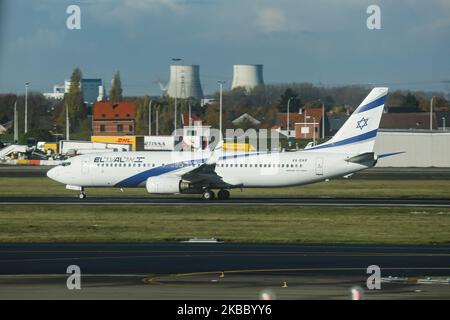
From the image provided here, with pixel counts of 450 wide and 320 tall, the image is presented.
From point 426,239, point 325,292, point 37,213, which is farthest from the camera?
point 37,213

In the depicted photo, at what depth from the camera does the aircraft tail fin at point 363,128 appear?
2206 inches

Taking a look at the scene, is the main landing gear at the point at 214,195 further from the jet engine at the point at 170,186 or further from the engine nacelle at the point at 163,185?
the engine nacelle at the point at 163,185

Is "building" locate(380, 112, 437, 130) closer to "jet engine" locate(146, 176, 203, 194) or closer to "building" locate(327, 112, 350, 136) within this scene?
"building" locate(327, 112, 350, 136)

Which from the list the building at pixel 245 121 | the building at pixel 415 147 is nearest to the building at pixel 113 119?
the building at pixel 245 121

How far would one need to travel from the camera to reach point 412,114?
545 ft

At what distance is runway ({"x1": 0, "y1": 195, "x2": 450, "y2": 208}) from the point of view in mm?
51781

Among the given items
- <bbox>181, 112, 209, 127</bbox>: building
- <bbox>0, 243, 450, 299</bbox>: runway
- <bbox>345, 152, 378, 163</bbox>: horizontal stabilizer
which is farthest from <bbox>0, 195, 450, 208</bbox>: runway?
<bbox>181, 112, 209, 127</bbox>: building

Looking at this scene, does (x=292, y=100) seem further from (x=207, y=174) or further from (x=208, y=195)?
(x=208, y=195)

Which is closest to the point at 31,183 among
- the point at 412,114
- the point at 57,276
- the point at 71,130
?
the point at 57,276

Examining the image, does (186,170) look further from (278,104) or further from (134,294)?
(278,104)

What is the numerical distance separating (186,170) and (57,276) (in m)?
31.3

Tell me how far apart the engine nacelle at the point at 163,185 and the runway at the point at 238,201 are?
0.68m

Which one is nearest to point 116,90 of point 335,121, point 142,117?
point 142,117
